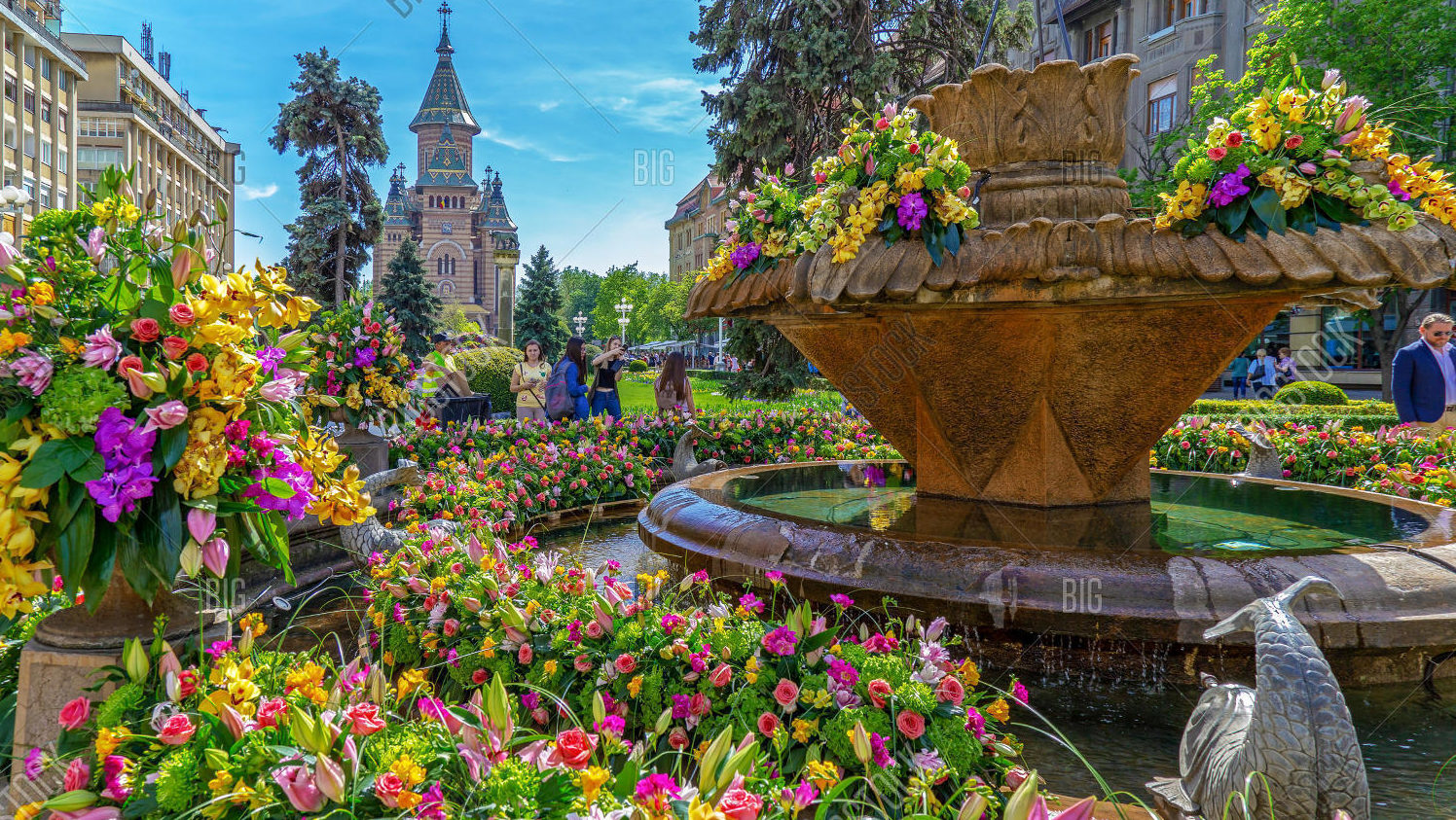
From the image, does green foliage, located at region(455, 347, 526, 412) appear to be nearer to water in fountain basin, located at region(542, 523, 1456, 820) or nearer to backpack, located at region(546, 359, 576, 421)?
backpack, located at region(546, 359, 576, 421)

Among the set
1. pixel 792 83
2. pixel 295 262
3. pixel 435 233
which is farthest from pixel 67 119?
pixel 435 233

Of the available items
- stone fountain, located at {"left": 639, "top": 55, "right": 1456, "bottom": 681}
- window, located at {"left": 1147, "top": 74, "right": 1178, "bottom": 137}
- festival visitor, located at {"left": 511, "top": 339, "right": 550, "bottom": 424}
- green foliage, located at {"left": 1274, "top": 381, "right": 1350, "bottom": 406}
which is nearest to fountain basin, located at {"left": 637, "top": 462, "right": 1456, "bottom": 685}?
stone fountain, located at {"left": 639, "top": 55, "right": 1456, "bottom": 681}

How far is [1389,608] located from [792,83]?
1665cm

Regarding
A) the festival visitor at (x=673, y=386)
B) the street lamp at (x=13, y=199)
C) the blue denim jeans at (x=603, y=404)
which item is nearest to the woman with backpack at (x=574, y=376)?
the blue denim jeans at (x=603, y=404)

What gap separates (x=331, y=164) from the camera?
3081cm

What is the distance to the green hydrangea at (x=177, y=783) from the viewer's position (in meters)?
1.61

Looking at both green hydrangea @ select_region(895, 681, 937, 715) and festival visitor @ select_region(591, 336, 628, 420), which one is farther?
festival visitor @ select_region(591, 336, 628, 420)

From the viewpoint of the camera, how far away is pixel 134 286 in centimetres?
195

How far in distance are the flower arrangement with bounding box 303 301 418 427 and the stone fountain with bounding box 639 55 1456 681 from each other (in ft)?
7.98

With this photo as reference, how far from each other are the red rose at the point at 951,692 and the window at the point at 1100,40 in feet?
114

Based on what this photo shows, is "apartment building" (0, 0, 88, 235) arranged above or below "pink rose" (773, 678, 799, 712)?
above

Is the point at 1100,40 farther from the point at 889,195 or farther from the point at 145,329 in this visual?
the point at 145,329

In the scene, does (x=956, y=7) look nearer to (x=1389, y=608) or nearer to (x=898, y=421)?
(x=898, y=421)

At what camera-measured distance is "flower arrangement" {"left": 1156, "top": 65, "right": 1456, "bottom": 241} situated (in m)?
3.76
